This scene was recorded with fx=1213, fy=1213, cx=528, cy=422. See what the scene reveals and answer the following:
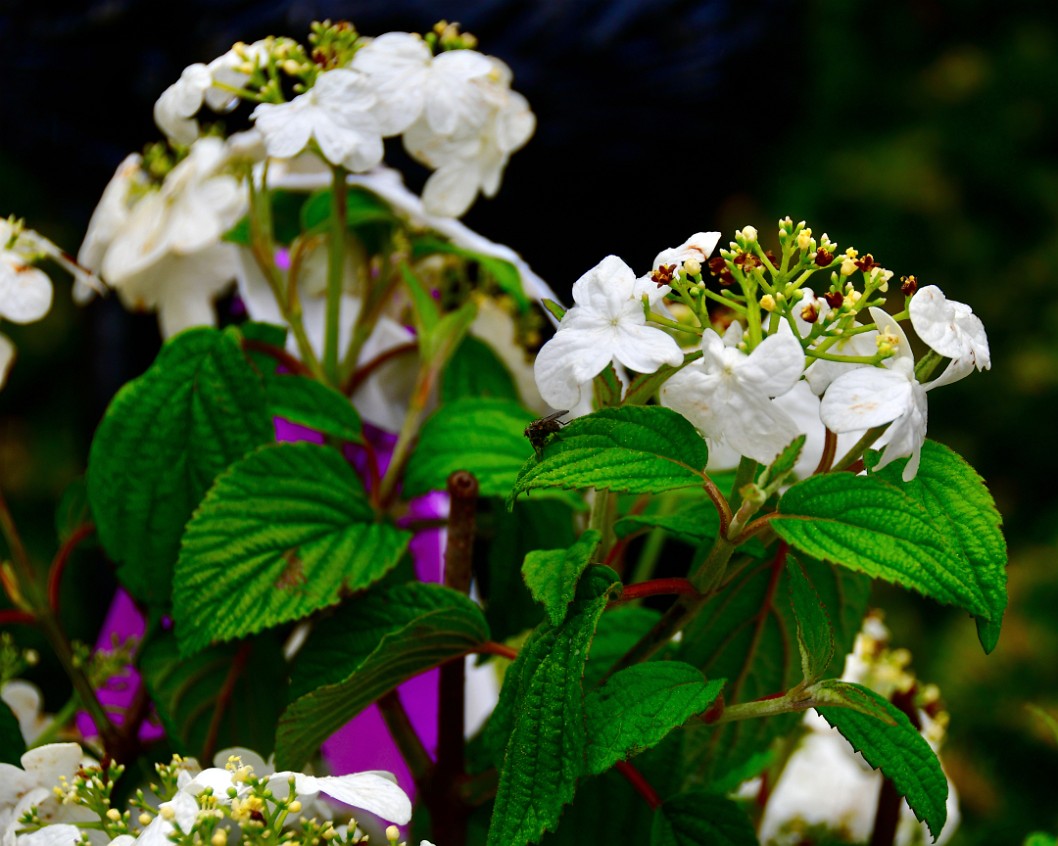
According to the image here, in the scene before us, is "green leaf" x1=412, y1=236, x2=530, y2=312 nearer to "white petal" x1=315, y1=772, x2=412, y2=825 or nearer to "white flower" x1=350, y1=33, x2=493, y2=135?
"white flower" x1=350, y1=33, x2=493, y2=135

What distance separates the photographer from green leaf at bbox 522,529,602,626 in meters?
0.27

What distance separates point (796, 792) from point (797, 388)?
11.8 inches

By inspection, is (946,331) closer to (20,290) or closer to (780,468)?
(780,468)

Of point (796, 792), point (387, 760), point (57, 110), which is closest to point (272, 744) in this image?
point (387, 760)

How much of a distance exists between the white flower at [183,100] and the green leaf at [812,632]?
0.23 meters

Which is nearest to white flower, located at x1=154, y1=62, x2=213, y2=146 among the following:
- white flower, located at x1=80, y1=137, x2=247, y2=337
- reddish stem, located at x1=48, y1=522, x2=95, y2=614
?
white flower, located at x1=80, y1=137, x2=247, y2=337

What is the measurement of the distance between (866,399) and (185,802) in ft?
0.55

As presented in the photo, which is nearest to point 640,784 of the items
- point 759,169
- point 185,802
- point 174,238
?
point 185,802

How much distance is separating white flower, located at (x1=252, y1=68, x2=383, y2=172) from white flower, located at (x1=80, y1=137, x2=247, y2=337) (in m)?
0.08

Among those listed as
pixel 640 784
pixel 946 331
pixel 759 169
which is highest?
pixel 946 331

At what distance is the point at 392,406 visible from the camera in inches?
17.5

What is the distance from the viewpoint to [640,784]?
0.33 metres

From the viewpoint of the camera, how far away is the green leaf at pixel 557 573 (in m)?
0.27

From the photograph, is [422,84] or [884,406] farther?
[422,84]
